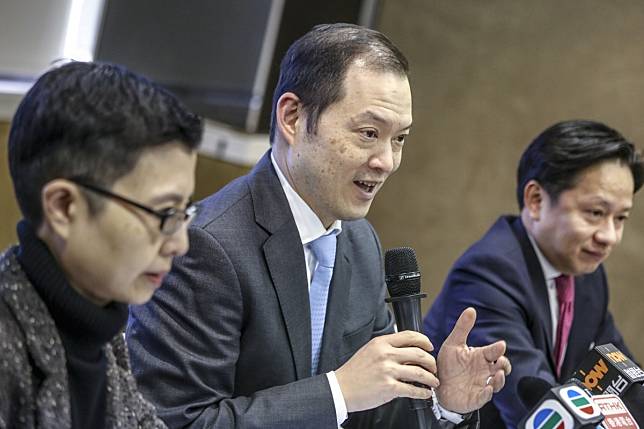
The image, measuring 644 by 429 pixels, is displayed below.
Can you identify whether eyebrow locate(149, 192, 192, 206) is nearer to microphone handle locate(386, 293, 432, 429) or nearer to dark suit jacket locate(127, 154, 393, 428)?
dark suit jacket locate(127, 154, 393, 428)

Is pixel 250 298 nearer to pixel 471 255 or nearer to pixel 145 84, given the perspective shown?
pixel 145 84

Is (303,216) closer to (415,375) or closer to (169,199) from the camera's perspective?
(415,375)

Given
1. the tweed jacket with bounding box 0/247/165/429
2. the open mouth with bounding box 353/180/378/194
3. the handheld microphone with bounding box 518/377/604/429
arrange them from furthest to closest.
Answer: the open mouth with bounding box 353/180/378/194 → the handheld microphone with bounding box 518/377/604/429 → the tweed jacket with bounding box 0/247/165/429

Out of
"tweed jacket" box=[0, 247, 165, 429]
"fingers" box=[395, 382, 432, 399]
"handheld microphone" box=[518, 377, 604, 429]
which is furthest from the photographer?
"fingers" box=[395, 382, 432, 399]

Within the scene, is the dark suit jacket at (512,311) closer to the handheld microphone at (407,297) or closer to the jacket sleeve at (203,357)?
the handheld microphone at (407,297)

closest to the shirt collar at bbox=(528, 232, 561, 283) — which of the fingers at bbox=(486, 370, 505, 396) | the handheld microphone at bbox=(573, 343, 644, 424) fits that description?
the handheld microphone at bbox=(573, 343, 644, 424)

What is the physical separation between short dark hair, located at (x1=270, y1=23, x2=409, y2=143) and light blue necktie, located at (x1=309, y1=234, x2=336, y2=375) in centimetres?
26

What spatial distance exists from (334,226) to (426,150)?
2.64m

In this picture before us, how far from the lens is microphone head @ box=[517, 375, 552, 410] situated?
8.58 feet

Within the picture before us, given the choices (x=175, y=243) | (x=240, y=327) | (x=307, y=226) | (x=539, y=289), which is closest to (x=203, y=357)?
(x=240, y=327)

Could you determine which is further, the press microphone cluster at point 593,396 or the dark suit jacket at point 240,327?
the dark suit jacket at point 240,327

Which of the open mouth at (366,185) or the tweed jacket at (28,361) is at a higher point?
the open mouth at (366,185)

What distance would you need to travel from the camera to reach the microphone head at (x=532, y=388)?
103 inches

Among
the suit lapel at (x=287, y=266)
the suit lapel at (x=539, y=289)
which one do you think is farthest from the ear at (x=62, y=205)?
the suit lapel at (x=539, y=289)
